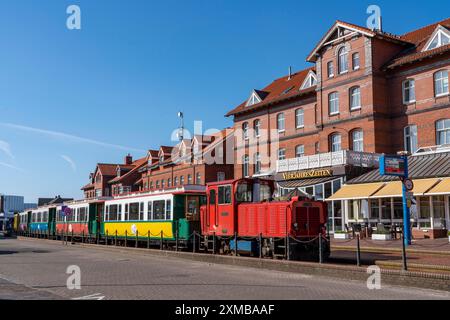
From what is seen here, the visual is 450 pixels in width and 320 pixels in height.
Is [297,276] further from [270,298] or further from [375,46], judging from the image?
[375,46]

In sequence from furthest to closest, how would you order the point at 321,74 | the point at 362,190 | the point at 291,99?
1. the point at 291,99
2. the point at 321,74
3. the point at 362,190

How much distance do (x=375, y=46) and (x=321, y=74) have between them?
17.4 ft

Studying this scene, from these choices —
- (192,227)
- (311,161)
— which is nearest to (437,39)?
(311,161)

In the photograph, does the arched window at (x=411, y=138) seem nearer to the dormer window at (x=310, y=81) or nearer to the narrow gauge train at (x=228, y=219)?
the dormer window at (x=310, y=81)

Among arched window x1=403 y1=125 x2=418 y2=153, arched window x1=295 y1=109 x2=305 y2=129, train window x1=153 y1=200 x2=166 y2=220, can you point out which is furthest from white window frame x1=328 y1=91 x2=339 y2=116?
train window x1=153 y1=200 x2=166 y2=220

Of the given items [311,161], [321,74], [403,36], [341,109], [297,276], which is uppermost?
[403,36]

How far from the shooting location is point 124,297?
10.3 m

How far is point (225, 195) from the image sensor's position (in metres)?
19.2

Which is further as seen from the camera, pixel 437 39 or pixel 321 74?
pixel 321 74

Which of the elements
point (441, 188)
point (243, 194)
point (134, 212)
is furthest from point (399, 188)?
point (134, 212)

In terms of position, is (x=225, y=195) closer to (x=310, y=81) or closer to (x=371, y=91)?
(x=371, y=91)

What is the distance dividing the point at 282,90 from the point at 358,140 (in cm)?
1285

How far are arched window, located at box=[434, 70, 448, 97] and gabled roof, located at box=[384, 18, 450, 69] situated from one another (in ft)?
4.58

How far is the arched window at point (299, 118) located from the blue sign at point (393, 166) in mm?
19397
